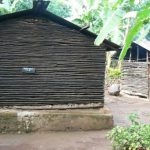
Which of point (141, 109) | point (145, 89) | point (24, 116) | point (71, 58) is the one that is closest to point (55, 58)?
point (71, 58)

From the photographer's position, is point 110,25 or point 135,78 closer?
point 110,25

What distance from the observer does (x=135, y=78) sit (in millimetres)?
19125

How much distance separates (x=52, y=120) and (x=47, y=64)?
167 centimetres

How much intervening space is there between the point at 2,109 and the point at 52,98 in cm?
151

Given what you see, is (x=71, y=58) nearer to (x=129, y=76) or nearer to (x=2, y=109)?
(x=2, y=109)

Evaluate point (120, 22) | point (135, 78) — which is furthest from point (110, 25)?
point (135, 78)

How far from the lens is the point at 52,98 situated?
33.5ft

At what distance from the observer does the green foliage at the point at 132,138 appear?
696 centimetres

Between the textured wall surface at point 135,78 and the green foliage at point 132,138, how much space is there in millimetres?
10678

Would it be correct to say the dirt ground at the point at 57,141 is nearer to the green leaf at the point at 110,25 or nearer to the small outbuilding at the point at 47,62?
the small outbuilding at the point at 47,62

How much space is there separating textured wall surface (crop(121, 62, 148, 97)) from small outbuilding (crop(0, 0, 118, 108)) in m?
8.35

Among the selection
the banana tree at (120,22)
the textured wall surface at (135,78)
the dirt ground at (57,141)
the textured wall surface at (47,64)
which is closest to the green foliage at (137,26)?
the banana tree at (120,22)

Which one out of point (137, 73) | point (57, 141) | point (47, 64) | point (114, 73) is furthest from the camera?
point (114, 73)

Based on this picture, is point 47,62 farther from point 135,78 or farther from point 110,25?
point 135,78
